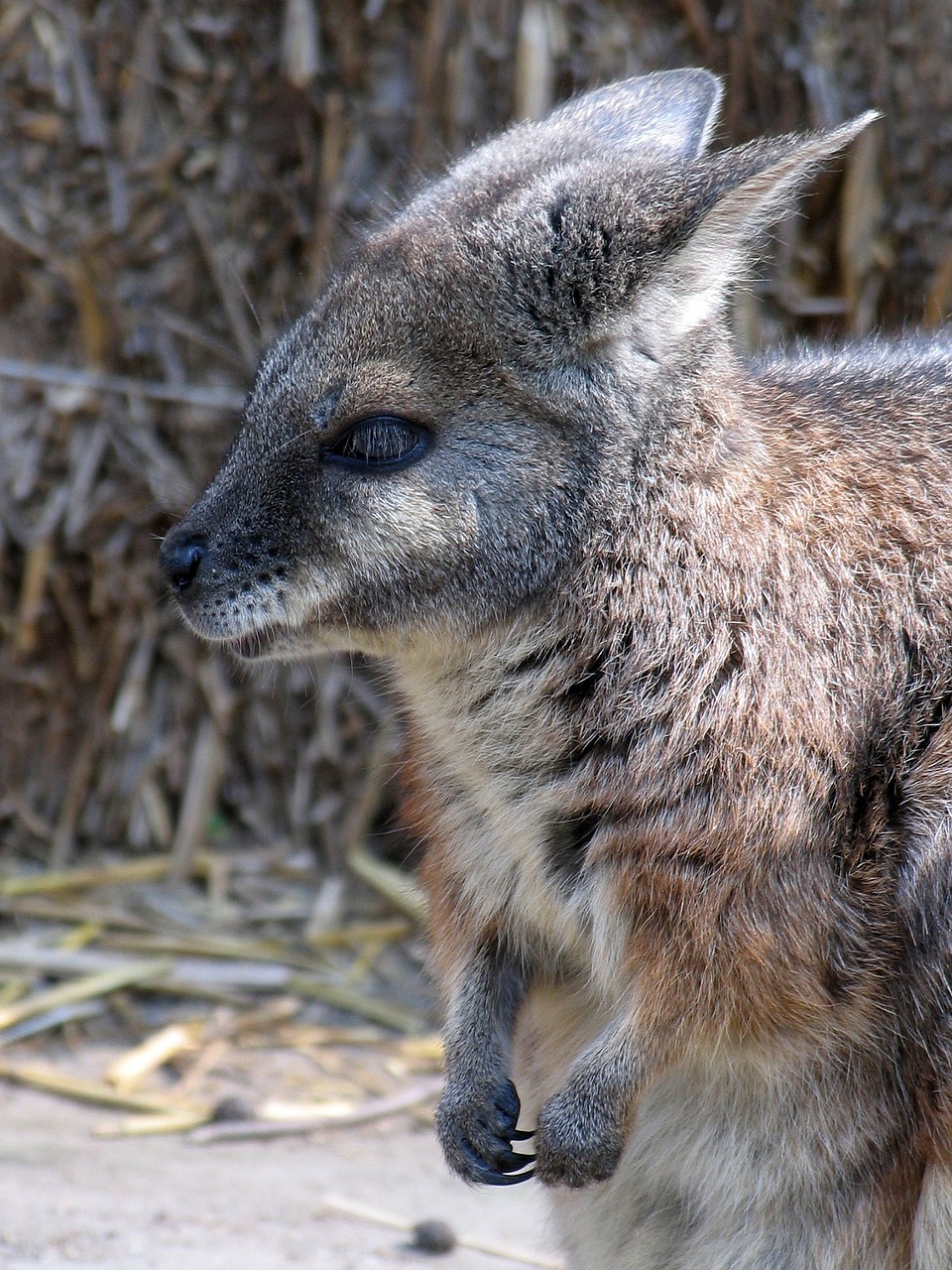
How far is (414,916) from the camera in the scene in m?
6.04

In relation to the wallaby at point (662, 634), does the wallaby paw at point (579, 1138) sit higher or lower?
lower

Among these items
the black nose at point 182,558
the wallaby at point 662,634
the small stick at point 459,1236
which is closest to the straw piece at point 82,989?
the small stick at point 459,1236

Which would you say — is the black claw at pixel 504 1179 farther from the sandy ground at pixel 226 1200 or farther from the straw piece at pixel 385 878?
the straw piece at pixel 385 878

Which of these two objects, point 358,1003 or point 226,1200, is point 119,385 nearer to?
point 358,1003

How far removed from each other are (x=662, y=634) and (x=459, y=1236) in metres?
2.19

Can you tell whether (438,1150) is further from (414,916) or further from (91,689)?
(91,689)

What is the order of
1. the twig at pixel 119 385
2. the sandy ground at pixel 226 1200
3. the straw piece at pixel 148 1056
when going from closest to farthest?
the sandy ground at pixel 226 1200 → the straw piece at pixel 148 1056 → the twig at pixel 119 385

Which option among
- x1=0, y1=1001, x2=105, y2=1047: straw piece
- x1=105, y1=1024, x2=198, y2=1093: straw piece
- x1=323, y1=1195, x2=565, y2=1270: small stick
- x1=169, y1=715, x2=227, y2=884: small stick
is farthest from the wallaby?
x1=169, y1=715, x2=227, y2=884: small stick

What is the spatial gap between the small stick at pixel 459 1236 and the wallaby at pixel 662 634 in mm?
1192

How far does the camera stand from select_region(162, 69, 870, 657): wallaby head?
2.94 meters

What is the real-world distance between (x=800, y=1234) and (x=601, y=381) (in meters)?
1.67

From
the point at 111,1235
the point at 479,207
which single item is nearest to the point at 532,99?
the point at 479,207

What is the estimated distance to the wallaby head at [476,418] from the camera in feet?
9.64

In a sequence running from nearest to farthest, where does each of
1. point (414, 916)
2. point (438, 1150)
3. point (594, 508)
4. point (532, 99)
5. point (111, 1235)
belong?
point (594, 508) → point (111, 1235) → point (438, 1150) → point (532, 99) → point (414, 916)
